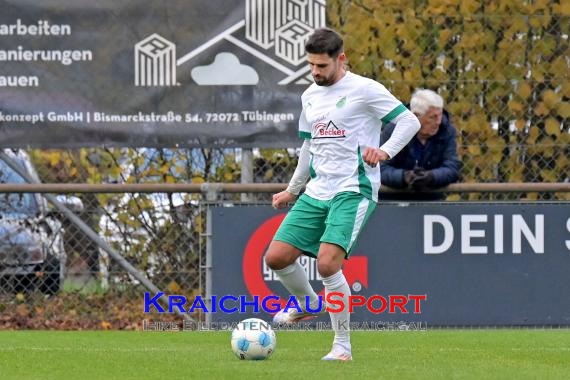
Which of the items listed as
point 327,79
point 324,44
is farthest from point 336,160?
point 324,44

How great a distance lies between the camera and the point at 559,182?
11.1 meters

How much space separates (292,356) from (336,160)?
1.23 m

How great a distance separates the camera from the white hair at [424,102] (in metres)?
10.2

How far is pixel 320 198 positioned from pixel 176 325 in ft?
10.4

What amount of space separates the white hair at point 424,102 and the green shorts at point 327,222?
2327 millimetres

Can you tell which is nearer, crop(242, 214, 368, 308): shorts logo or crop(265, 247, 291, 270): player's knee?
crop(265, 247, 291, 270): player's knee

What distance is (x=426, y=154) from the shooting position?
1045 cm

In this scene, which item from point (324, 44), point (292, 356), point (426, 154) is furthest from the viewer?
point (426, 154)

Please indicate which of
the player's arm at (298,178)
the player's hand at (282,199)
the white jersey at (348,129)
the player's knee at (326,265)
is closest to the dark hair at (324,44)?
the white jersey at (348,129)

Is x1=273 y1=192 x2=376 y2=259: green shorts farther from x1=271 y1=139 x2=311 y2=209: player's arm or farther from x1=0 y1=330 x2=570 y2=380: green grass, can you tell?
x1=0 y1=330 x2=570 y2=380: green grass

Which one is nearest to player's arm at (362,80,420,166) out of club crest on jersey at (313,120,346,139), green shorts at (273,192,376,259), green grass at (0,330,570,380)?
club crest on jersey at (313,120,346,139)

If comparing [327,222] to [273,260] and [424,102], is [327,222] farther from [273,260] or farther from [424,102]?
[424,102]

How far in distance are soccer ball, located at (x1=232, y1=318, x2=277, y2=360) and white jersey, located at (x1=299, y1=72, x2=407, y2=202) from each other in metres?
0.93

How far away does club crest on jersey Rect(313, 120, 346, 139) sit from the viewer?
313 inches
